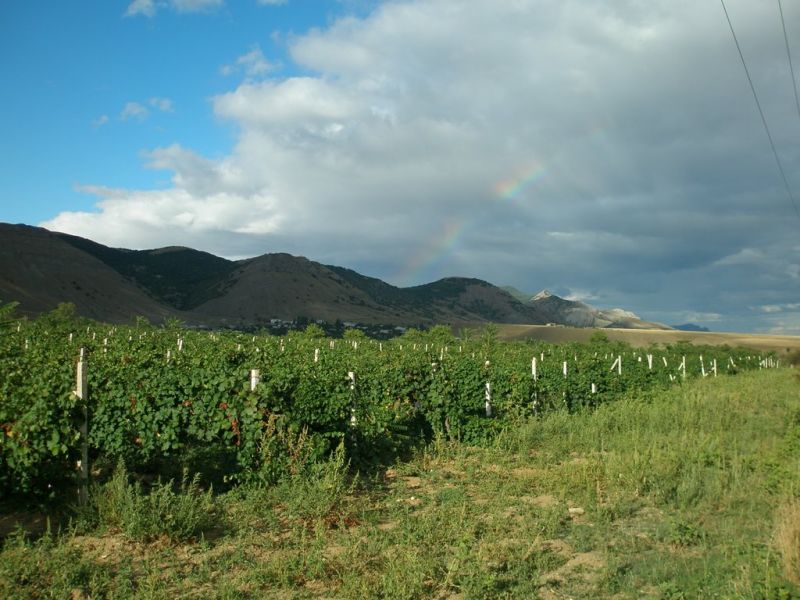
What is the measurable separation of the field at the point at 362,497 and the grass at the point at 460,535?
0.03m

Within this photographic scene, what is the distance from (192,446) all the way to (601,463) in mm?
6092

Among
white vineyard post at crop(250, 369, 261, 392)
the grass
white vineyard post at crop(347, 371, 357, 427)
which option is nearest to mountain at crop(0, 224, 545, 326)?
white vineyard post at crop(347, 371, 357, 427)

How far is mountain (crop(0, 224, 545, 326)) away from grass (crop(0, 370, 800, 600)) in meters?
83.1

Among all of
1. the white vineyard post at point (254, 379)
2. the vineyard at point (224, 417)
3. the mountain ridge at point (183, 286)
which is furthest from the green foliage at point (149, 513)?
the mountain ridge at point (183, 286)

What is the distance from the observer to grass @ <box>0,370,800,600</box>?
502 cm

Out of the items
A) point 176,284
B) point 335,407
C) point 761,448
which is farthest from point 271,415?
point 176,284

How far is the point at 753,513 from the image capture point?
6.98m

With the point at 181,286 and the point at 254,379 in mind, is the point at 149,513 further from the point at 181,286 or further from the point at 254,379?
the point at 181,286

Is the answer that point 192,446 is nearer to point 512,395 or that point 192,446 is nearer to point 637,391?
point 512,395

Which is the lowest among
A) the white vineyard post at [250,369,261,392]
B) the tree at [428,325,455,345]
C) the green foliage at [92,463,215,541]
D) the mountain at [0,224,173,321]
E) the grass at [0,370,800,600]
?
the grass at [0,370,800,600]

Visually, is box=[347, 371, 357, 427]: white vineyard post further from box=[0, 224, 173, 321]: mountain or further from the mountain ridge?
box=[0, 224, 173, 321]: mountain

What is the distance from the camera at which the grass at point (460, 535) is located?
16.5 feet

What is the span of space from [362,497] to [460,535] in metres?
1.80

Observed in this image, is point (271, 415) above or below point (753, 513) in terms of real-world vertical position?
above
